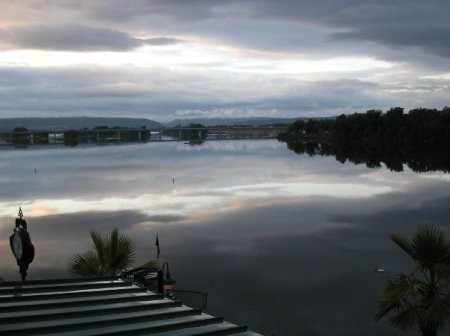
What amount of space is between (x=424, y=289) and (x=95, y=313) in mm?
6364

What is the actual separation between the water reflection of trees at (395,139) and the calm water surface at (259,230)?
23871 mm

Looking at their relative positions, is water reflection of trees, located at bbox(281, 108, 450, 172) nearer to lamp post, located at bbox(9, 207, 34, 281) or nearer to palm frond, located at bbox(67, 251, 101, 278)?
palm frond, located at bbox(67, 251, 101, 278)

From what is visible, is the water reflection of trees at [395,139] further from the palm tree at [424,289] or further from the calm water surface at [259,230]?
the palm tree at [424,289]

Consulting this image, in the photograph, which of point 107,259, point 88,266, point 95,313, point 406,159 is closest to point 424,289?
point 95,313

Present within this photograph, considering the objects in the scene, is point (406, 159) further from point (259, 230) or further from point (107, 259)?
point (107, 259)

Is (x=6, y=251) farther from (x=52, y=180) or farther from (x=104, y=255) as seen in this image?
(x=52, y=180)

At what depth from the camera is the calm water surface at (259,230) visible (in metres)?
21.1

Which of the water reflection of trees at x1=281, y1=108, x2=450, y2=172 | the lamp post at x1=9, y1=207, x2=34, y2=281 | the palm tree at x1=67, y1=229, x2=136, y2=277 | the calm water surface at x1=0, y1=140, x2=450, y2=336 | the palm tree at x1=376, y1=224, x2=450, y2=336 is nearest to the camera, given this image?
the palm tree at x1=376, y1=224, x2=450, y2=336

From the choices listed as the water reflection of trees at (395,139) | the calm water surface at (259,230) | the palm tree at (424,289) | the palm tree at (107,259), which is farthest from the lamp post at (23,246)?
the water reflection of trees at (395,139)

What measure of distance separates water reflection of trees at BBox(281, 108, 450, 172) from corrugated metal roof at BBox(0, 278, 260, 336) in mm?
72798

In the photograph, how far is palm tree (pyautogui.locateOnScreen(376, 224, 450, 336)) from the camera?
11156 millimetres

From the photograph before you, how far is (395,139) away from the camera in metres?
133

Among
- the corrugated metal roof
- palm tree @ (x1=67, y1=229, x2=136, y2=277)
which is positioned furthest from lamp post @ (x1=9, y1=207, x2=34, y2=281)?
palm tree @ (x1=67, y1=229, x2=136, y2=277)

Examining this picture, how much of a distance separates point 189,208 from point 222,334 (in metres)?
36.6
